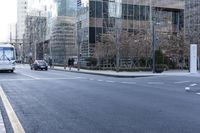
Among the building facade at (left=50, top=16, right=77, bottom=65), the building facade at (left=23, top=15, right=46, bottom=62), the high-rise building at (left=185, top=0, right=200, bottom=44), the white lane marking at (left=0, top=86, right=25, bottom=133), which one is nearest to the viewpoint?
the white lane marking at (left=0, top=86, right=25, bottom=133)

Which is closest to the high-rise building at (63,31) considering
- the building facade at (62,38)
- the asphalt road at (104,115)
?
the building facade at (62,38)

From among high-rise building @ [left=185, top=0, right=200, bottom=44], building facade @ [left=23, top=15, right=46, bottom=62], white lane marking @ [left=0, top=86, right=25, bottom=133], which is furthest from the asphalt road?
building facade @ [left=23, top=15, right=46, bottom=62]

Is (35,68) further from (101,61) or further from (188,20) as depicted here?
(188,20)

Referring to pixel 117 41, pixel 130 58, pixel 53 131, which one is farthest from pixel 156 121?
pixel 130 58

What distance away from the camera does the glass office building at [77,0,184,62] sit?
241 ft

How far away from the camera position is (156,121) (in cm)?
1046

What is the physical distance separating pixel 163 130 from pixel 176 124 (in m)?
0.98

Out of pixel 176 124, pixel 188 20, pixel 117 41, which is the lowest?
pixel 176 124

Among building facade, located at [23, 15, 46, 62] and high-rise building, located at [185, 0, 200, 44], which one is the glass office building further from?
building facade, located at [23, 15, 46, 62]

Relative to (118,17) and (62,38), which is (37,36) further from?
(118,17)

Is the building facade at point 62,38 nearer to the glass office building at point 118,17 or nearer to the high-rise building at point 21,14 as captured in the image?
the glass office building at point 118,17

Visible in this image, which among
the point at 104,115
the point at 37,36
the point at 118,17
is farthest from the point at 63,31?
the point at 104,115

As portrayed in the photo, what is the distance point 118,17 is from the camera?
249 ft

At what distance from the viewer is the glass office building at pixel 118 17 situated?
7350 centimetres
